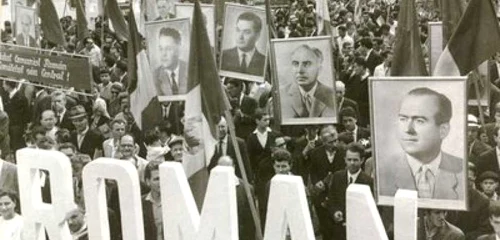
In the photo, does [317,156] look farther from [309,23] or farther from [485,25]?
[309,23]

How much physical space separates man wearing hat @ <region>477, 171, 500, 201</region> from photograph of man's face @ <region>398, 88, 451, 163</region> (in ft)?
5.17

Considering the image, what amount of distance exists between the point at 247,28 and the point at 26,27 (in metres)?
3.37

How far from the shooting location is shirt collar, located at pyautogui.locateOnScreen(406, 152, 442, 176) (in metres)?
5.32

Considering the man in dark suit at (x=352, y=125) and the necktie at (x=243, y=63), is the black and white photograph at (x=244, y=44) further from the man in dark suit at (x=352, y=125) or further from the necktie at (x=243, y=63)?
the man in dark suit at (x=352, y=125)

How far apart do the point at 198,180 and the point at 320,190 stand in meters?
1.55

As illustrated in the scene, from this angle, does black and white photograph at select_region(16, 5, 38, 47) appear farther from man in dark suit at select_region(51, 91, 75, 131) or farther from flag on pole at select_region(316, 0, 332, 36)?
flag on pole at select_region(316, 0, 332, 36)

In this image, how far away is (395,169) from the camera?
17.5 feet

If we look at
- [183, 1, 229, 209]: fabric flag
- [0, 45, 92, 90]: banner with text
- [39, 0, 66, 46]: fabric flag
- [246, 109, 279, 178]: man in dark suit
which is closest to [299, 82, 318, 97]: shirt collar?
[246, 109, 279, 178]: man in dark suit

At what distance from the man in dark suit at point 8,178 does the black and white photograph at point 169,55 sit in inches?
89.5

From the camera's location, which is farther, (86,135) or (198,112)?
(86,135)

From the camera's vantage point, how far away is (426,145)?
5.30 meters

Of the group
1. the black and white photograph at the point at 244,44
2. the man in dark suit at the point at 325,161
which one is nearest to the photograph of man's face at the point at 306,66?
the man in dark suit at the point at 325,161

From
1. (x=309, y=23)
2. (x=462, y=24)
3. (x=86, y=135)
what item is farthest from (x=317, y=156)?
(x=309, y=23)

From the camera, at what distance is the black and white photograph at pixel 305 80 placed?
7.97 m
